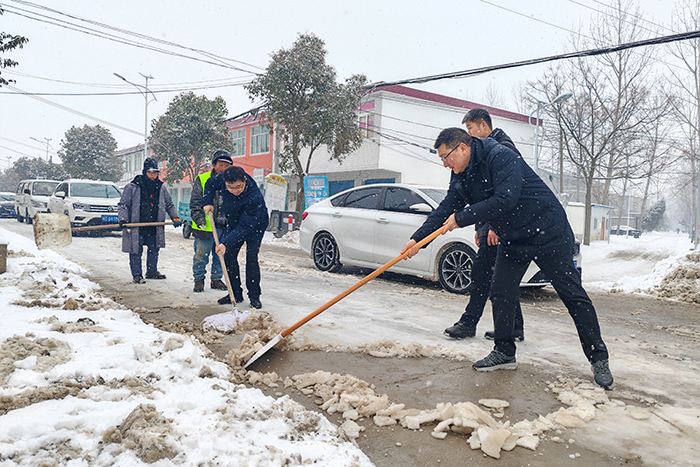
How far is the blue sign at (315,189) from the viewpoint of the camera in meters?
19.6

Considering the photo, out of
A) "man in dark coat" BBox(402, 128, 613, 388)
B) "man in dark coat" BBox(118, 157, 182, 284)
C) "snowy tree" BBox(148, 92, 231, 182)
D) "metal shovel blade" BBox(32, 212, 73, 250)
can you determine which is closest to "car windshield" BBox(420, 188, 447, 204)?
"man in dark coat" BBox(118, 157, 182, 284)

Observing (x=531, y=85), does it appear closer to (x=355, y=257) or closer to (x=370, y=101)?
(x=370, y=101)

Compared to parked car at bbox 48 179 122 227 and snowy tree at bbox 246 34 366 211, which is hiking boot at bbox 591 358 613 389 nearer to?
parked car at bbox 48 179 122 227

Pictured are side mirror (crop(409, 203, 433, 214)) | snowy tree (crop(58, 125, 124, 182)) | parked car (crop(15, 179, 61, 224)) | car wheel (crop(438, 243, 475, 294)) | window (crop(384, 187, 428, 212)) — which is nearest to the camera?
car wheel (crop(438, 243, 475, 294))

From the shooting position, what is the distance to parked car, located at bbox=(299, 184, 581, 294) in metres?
6.91

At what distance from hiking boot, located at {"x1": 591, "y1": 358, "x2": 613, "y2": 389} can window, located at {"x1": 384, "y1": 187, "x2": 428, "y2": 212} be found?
14.5 ft

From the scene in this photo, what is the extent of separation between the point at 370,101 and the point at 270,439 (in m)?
22.4

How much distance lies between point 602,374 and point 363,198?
5.55m

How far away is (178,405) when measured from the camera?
8.56ft

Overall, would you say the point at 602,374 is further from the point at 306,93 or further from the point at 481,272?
the point at 306,93

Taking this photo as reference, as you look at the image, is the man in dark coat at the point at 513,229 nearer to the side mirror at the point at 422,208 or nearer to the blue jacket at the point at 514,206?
the blue jacket at the point at 514,206

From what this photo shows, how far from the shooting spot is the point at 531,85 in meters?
23.6

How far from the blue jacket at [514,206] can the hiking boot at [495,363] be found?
0.71 meters

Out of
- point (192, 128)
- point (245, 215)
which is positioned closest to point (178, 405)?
point (245, 215)
